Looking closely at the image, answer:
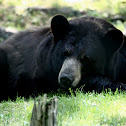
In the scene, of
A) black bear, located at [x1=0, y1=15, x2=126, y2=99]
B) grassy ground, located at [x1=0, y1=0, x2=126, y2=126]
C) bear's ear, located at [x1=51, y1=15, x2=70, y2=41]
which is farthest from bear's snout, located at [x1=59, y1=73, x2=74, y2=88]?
bear's ear, located at [x1=51, y1=15, x2=70, y2=41]

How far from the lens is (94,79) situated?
6.12 meters

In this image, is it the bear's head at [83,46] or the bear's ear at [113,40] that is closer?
the bear's head at [83,46]

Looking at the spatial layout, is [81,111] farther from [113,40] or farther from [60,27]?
[60,27]

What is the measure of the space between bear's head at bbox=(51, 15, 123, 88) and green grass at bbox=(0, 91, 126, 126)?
1.95ft

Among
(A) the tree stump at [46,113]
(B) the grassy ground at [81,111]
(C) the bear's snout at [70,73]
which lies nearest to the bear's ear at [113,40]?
(C) the bear's snout at [70,73]

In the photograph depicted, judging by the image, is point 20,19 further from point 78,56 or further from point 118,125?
point 118,125

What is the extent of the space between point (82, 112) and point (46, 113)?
132 centimetres

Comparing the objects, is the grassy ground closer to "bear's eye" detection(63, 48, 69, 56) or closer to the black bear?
the black bear

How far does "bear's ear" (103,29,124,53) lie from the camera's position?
598 centimetres

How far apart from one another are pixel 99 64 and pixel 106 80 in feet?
1.41

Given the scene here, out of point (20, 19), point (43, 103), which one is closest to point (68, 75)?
point (43, 103)

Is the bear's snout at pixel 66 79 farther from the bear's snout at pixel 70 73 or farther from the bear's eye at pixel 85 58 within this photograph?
the bear's eye at pixel 85 58

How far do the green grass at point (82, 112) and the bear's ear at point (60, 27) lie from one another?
4.47 feet

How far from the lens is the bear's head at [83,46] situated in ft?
18.8
